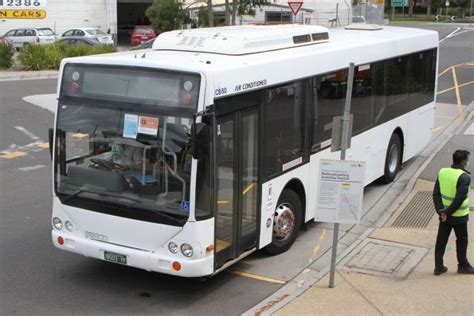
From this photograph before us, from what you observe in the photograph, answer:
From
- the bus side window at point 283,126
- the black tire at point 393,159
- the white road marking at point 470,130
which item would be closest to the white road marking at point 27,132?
the black tire at point 393,159

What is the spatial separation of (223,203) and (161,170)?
80 centimetres

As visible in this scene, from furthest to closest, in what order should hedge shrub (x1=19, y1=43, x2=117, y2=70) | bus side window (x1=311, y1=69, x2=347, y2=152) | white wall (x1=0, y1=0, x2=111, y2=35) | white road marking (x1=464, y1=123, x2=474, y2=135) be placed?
white wall (x1=0, y1=0, x2=111, y2=35) < hedge shrub (x1=19, y1=43, x2=117, y2=70) < white road marking (x1=464, y1=123, x2=474, y2=135) < bus side window (x1=311, y1=69, x2=347, y2=152)

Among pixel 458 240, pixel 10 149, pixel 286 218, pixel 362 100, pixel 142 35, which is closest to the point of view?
pixel 458 240

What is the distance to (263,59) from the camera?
7.66 meters

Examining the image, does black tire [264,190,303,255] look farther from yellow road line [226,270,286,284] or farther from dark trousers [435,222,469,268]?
dark trousers [435,222,469,268]

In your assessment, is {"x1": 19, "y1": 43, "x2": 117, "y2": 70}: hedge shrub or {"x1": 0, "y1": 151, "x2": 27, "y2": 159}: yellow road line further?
{"x1": 19, "y1": 43, "x2": 117, "y2": 70}: hedge shrub

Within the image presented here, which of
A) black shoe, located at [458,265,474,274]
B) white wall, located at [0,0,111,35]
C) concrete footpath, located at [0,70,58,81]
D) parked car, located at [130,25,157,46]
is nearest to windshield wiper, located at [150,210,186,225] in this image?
black shoe, located at [458,265,474,274]

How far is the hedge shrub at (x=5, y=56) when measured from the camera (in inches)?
1086

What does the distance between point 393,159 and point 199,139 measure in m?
7.00

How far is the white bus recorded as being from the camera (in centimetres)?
651

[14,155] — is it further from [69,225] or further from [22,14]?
[22,14]

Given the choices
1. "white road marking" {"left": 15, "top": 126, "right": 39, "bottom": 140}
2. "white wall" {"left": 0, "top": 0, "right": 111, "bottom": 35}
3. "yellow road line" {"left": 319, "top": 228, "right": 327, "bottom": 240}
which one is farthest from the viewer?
"white wall" {"left": 0, "top": 0, "right": 111, "bottom": 35}

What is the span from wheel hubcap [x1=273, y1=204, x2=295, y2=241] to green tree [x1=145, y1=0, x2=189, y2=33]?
40082 millimetres

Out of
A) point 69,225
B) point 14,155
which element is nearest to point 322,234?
point 69,225
